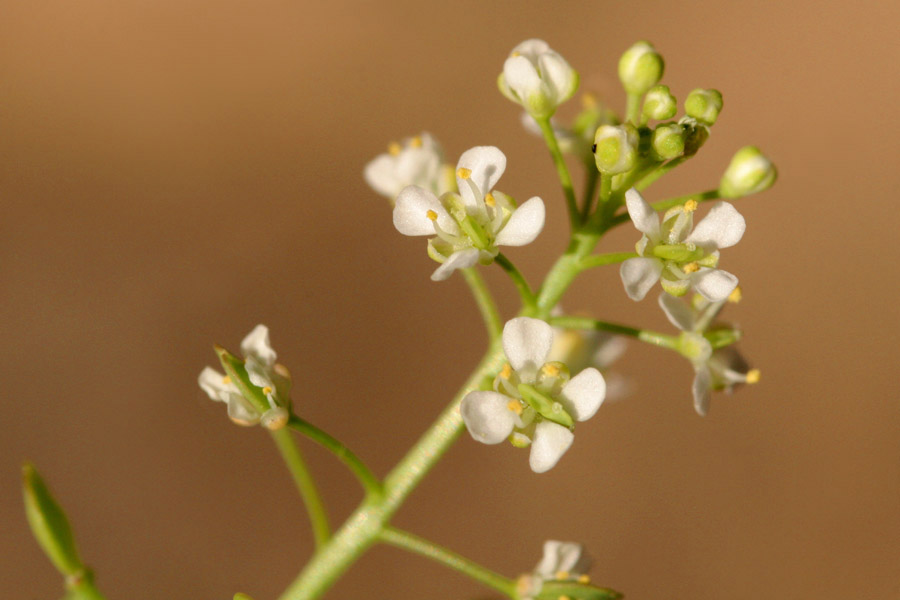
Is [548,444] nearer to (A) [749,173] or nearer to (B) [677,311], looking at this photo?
(B) [677,311]

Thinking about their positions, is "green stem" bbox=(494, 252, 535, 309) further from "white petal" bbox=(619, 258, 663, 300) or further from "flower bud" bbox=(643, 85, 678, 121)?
"flower bud" bbox=(643, 85, 678, 121)

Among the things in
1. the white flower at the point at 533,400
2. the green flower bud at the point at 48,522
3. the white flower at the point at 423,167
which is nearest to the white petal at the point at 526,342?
the white flower at the point at 533,400

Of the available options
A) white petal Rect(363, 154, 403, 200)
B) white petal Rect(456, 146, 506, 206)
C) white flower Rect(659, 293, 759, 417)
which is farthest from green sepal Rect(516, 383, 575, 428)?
white petal Rect(363, 154, 403, 200)

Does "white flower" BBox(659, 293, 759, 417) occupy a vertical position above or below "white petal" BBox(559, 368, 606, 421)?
above

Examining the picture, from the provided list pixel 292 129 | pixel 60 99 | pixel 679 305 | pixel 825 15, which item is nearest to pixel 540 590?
pixel 679 305

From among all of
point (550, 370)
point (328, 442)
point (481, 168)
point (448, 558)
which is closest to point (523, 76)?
point (481, 168)

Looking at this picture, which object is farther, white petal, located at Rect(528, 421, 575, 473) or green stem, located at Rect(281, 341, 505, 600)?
green stem, located at Rect(281, 341, 505, 600)
